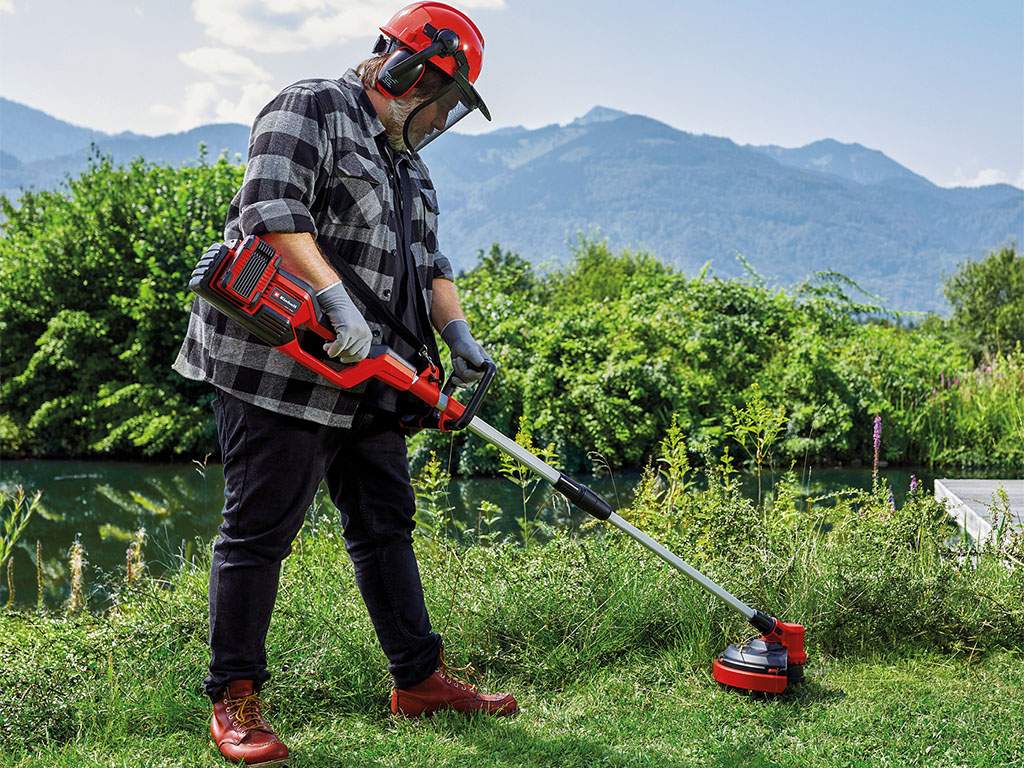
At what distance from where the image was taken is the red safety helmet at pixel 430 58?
8.16 ft

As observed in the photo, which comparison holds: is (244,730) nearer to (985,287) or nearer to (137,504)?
(137,504)

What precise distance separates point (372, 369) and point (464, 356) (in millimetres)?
400

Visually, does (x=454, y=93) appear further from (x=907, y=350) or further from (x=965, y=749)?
(x=907, y=350)

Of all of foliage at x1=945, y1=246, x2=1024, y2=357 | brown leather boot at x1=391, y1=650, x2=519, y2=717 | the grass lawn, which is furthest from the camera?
foliage at x1=945, y1=246, x2=1024, y2=357

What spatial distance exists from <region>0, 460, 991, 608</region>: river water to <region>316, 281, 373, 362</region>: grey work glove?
407 centimetres

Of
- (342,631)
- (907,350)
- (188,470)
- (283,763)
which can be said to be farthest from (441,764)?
(907,350)

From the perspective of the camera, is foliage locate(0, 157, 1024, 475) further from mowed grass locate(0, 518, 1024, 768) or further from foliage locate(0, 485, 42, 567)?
mowed grass locate(0, 518, 1024, 768)

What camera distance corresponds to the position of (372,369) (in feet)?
8.02

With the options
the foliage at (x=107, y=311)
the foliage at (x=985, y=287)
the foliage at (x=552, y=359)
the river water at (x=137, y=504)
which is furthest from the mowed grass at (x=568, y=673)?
the foliage at (x=985, y=287)

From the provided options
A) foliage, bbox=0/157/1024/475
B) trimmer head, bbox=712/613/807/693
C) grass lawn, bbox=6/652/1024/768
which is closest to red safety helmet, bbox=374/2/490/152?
grass lawn, bbox=6/652/1024/768

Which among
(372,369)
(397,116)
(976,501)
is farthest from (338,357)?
(976,501)

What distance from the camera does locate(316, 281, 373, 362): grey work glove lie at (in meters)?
2.29

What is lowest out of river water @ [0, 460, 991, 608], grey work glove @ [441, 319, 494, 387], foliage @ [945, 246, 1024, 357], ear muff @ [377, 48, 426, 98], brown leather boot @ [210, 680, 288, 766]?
river water @ [0, 460, 991, 608]

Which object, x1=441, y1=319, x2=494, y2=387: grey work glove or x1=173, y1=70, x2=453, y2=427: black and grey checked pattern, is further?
x1=441, y1=319, x2=494, y2=387: grey work glove
